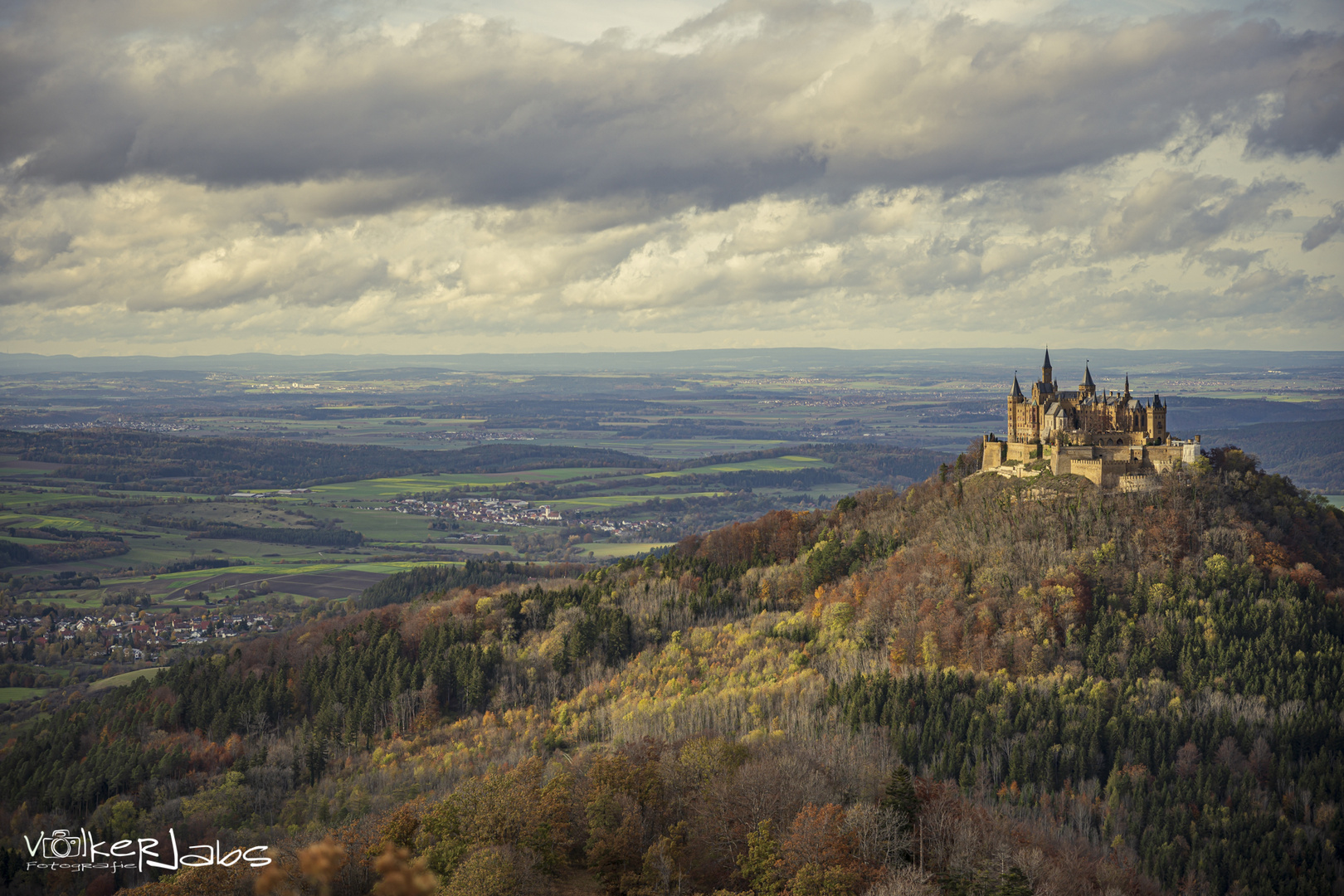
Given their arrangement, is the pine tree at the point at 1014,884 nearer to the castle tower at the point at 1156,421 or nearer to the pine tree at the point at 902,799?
the pine tree at the point at 902,799

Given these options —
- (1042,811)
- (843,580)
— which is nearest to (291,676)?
(843,580)

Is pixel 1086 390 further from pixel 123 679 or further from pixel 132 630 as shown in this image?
pixel 132 630

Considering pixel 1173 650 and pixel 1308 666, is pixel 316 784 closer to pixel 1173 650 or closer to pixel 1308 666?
pixel 1173 650

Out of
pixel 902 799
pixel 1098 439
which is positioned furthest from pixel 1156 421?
pixel 902 799

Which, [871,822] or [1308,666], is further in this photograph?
[1308,666]

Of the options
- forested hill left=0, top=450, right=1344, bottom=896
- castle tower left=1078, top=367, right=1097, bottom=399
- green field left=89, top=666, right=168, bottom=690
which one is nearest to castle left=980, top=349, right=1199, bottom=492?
castle tower left=1078, top=367, right=1097, bottom=399
